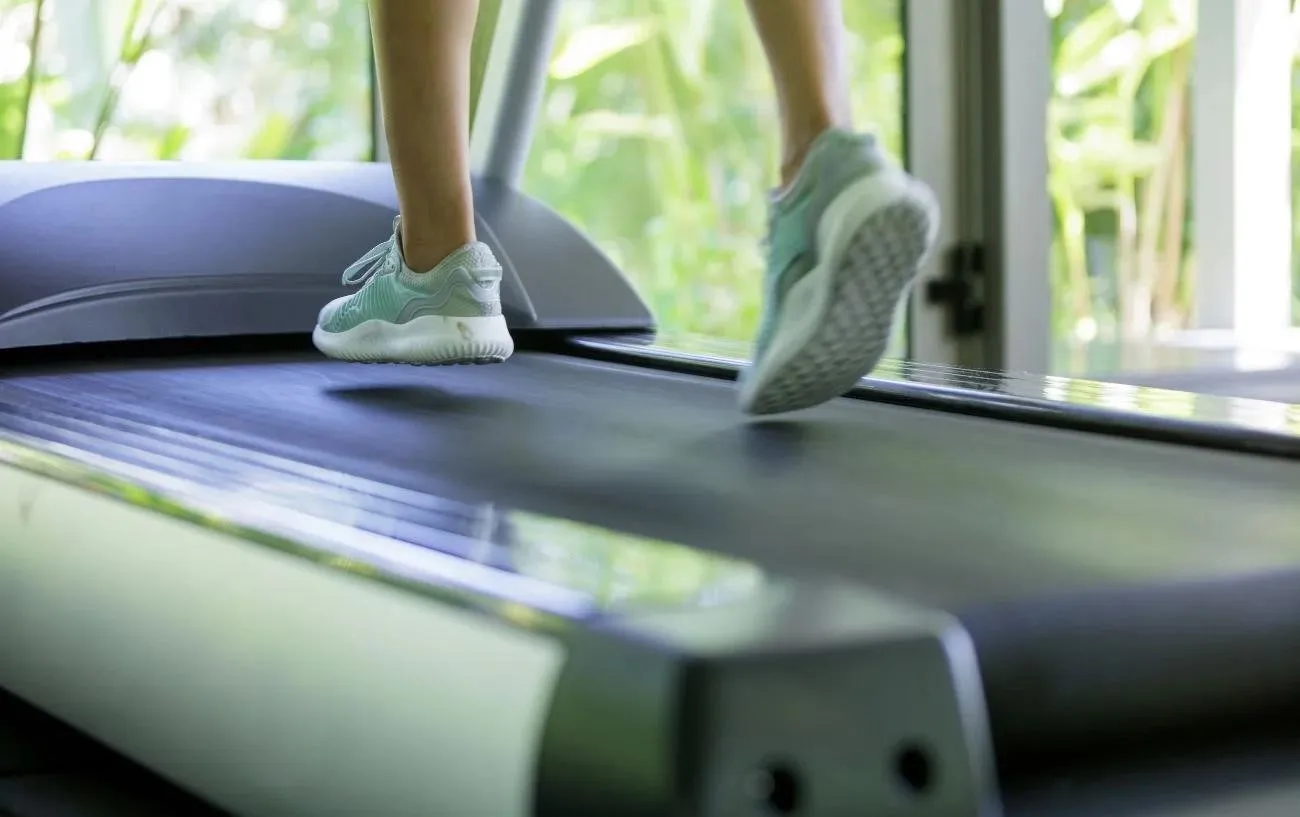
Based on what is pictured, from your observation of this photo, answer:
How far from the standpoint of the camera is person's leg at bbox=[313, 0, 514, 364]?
5.62 ft

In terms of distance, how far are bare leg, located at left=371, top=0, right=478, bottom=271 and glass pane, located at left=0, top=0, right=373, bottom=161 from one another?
155cm

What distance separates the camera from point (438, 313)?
174 centimetres

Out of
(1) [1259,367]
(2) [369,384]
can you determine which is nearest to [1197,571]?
(2) [369,384]

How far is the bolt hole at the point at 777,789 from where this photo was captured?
0.59 meters

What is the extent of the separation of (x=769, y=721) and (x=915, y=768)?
7cm

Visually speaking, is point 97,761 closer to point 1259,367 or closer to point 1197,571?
point 1197,571

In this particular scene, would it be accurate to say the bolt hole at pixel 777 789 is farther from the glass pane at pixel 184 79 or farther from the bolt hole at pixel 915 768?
the glass pane at pixel 184 79

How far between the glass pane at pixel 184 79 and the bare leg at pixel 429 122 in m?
1.55

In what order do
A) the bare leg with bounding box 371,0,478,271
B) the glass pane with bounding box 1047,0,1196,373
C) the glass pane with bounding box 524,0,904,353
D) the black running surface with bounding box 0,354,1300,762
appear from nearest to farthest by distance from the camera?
1. the black running surface with bounding box 0,354,1300,762
2. the bare leg with bounding box 371,0,478,271
3. the glass pane with bounding box 524,0,904,353
4. the glass pane with bounding box 1047,0,1196,373

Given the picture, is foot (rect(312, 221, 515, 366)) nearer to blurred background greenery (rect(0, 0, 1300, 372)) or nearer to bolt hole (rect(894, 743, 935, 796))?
bolt hole (rect(894, 743, 935, 796))

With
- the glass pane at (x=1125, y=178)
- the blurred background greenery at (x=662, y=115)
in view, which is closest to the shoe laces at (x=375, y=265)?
the blurred background greenery at (x=662, y=115)

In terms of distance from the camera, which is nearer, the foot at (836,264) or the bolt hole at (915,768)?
the bolt hole at (915,768)

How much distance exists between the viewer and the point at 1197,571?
2.95 ft

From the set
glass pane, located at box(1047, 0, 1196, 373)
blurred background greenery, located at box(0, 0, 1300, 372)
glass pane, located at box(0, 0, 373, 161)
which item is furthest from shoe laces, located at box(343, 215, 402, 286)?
glass pane, located at box(1047, 0, 1196, 373)
